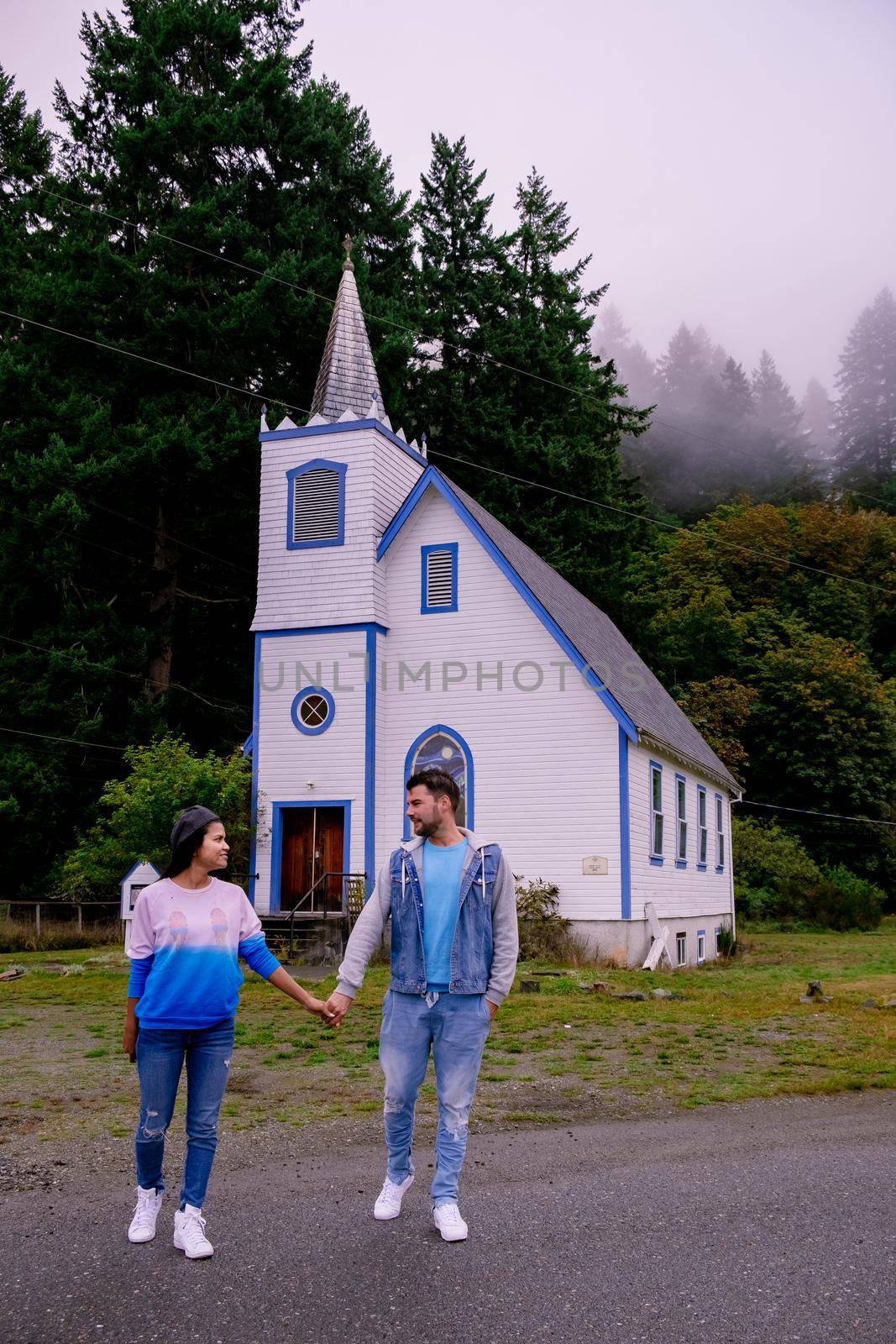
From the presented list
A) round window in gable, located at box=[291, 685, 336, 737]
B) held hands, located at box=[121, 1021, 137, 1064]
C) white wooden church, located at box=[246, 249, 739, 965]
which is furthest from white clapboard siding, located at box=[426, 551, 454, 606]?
held hands, located at box=[121, 1021, 137, 1064]

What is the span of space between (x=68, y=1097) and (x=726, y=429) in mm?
Answer: 94118

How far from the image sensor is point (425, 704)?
72.5ft

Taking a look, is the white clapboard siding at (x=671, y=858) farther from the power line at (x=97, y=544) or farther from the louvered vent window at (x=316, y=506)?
the power line at (x=97, y=544)

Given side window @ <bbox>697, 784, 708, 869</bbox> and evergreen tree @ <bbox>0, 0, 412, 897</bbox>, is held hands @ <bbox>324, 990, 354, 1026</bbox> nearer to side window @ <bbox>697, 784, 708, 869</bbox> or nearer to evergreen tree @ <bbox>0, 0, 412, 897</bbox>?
side window @ <bbox>697, 784, 708, 869</bbox>

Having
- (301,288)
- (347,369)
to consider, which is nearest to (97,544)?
(301,288)

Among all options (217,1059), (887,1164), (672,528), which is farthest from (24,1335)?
(672,528)

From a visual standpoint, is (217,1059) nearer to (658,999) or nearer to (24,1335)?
(24,1335)

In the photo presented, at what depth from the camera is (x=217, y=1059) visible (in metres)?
5.19

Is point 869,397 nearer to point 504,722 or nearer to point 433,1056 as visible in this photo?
point 504,722

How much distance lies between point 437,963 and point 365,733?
16622 mm

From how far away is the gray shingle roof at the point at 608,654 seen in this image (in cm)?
2133

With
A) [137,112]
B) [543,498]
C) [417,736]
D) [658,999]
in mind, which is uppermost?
[137,112]

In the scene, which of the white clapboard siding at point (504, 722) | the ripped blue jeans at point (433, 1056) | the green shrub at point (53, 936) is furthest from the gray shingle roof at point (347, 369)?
the ripped blue jeans at point (433, 1056)

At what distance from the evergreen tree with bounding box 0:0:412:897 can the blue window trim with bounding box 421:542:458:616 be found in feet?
37.1
